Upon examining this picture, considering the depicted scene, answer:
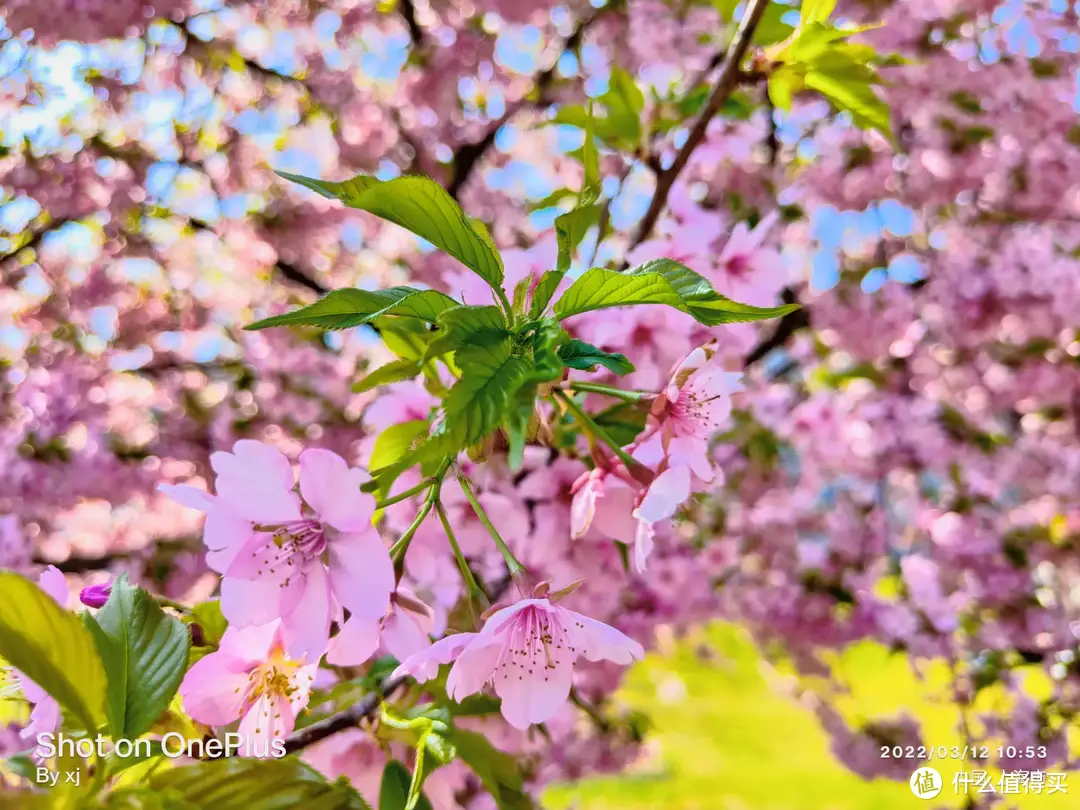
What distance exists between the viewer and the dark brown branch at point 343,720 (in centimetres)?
60

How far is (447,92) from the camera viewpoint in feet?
8.57

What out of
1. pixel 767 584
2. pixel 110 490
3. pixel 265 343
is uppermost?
pixel 265 343

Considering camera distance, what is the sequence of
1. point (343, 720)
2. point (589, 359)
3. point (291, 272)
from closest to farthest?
point (589, 359), point (343, 720), point (291, 272)

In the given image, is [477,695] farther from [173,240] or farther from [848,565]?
[173,240]

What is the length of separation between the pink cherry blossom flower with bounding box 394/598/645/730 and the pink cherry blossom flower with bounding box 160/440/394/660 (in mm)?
72

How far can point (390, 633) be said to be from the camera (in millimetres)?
546

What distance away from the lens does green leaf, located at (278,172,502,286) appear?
0.46 metres

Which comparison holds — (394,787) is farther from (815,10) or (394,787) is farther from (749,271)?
(815,10)

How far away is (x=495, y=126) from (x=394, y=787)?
8.56ft

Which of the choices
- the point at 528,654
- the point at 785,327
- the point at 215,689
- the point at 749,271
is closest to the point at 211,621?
the point at 215,689

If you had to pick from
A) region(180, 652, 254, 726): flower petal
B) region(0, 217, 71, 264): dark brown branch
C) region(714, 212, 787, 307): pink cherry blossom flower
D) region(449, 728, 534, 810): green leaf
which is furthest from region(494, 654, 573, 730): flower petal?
region(0, 217, 71, 264): dark brown branch

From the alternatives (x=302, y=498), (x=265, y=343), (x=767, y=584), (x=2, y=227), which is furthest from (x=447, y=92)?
(x=302, y=498)

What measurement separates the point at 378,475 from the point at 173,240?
2846 mm

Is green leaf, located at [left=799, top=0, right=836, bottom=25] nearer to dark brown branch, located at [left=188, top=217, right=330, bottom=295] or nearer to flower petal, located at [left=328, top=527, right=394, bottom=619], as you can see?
flower petal, located at [left=328, top=527, right=394, bottom=619]
